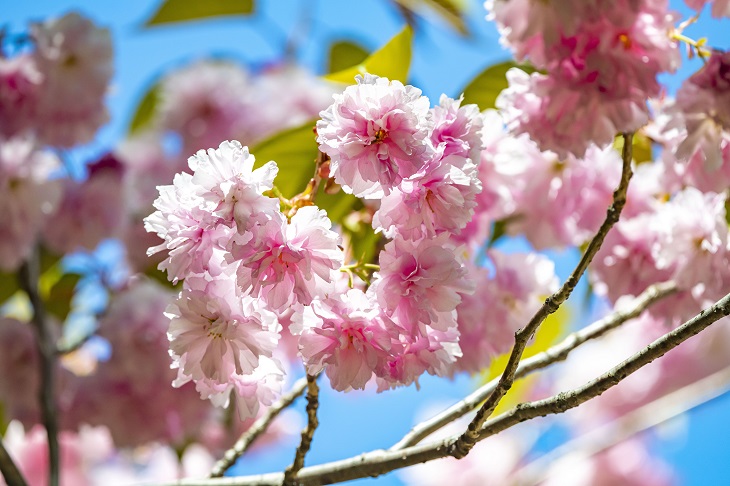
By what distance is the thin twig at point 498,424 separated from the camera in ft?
1.51

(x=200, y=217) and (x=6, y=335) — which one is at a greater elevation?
(x=6, y=335)

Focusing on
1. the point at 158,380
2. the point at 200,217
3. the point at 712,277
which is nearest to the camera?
the point at 200,217

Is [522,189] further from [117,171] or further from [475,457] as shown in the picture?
[475,457]

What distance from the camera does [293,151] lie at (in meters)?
0.77

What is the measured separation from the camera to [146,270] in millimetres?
1320

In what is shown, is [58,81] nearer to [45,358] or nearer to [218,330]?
[45,358]

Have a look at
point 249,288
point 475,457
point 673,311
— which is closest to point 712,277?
point 673,311

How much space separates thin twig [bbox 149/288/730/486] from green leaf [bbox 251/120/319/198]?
10.2 inches

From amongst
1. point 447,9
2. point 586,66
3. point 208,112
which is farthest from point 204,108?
point 586,66

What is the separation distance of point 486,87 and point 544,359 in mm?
280

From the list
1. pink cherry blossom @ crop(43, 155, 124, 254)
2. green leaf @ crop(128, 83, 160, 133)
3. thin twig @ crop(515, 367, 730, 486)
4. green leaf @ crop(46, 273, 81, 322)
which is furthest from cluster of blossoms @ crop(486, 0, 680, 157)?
green leaf @ crop(128, 83, 160, 133)

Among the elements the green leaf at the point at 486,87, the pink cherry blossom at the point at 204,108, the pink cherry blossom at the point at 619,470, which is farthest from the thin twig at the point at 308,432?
the pink cherry blossom at the point at 619,470

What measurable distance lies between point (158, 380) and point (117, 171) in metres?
→ 0.38

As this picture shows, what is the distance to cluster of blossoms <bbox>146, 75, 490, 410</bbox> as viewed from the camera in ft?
1.52
